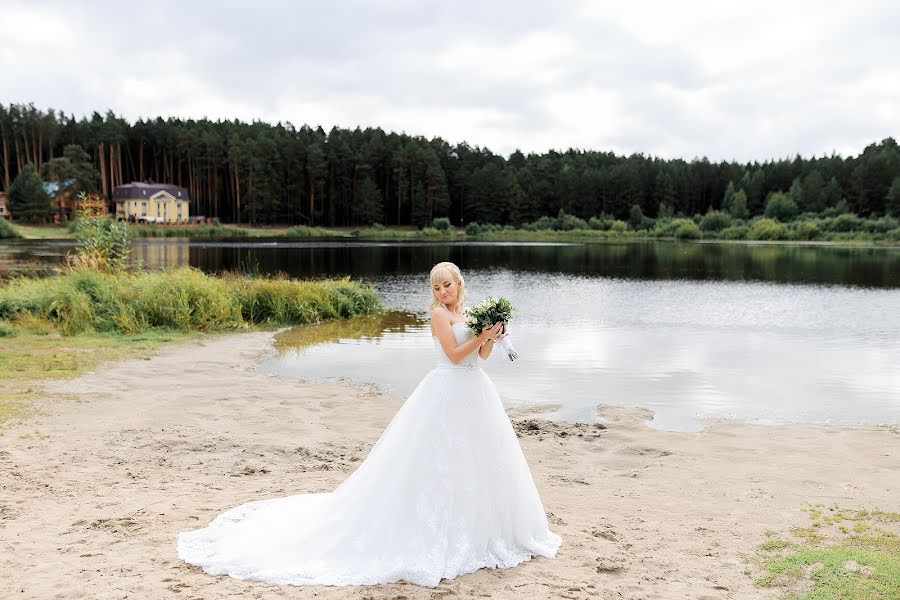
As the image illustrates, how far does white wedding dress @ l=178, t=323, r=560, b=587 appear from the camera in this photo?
18.1 feet

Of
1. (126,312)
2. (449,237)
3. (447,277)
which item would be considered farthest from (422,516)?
(449,237)

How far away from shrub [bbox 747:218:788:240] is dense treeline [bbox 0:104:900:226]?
1512 centimetres

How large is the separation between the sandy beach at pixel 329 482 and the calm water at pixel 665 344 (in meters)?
2.06

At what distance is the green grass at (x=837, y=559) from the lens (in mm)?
5289

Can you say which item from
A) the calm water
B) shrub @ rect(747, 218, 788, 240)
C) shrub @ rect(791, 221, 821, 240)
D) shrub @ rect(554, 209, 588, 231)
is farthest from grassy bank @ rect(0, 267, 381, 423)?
shrub @ rect(554, 209, 588, 231)

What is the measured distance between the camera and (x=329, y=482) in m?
7.88

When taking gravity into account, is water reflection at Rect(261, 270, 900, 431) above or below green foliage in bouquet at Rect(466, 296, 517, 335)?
below

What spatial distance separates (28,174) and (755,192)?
118156 mm

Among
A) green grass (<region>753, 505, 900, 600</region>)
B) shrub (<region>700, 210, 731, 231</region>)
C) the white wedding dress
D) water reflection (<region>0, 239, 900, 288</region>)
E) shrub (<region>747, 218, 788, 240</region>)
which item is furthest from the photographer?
shrub (<region>700, 210, 731, 231</region>)

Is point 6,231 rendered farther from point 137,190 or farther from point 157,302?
point 157,302

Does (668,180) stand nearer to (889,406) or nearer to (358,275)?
(358,275)

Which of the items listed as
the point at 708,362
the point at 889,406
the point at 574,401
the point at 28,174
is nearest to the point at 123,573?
the point at 574,401

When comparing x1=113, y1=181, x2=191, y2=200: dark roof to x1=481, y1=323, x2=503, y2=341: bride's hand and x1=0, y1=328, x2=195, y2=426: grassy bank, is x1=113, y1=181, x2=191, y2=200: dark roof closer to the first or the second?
x1=0, y1=328, x2=195, y2=426: grassy bank

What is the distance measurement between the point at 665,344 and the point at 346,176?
100.0 metres
